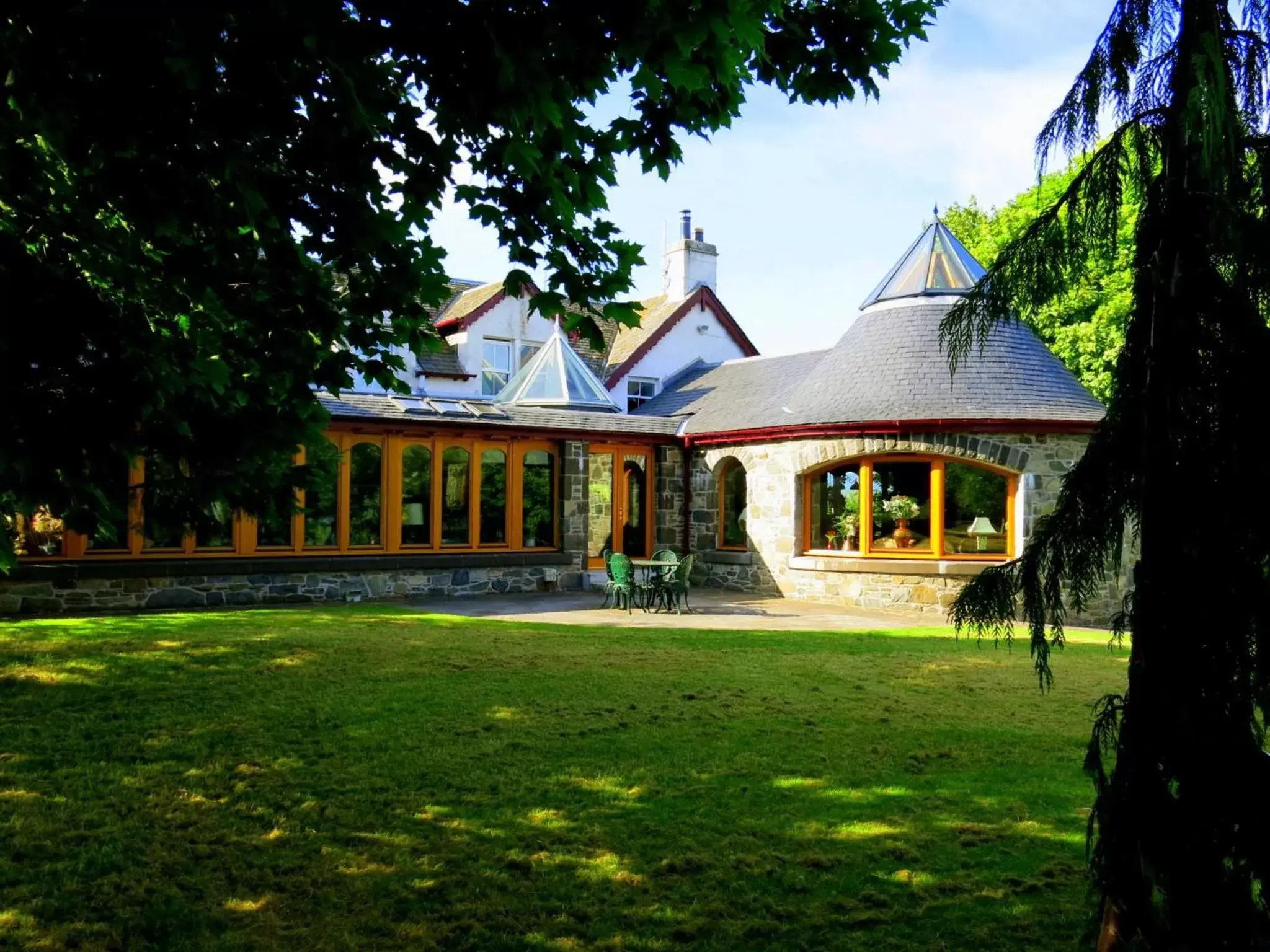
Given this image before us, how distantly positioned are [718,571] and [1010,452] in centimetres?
563

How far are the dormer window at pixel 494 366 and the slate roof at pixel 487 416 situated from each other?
6.49 metres

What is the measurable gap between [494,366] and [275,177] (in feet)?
64.9

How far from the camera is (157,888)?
408 centimetres

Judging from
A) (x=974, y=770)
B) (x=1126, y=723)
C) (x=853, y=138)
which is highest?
(x=853, y=138)

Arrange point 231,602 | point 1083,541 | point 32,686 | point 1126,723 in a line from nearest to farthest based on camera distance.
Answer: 1. point 1126,723
2. point 1083,541
3. point 32,686
4. point 231,602

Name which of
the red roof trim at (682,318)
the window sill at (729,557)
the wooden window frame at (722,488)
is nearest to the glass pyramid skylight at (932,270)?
the wooden window frame at (722,488)

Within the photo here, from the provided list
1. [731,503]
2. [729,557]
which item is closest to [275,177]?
[729,557]

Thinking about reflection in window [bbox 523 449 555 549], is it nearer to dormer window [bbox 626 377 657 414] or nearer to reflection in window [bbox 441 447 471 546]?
reflection in window [bbox 441 447 471 546]

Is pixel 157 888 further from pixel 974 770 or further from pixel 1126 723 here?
pixel 974 770

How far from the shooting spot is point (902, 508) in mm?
15242

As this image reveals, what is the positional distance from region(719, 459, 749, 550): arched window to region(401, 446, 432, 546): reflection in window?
17.4ft

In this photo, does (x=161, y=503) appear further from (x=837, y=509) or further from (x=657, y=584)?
(x=837, y=509)

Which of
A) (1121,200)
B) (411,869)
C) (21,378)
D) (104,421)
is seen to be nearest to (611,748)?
(411,869)

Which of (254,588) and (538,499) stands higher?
(538,499)
